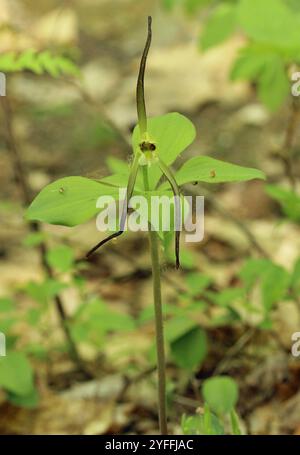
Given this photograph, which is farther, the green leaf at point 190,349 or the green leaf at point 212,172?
the green leaf at point 190,349

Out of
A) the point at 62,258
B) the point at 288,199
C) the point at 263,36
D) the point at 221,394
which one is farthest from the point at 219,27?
the point at 221,394

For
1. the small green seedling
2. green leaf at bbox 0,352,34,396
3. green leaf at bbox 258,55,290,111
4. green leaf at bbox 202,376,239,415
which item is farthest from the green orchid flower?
green leaf at bbox 258,55,290,111

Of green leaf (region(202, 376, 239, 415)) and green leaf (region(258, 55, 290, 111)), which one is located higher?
green leaf (region(258, 55, 290, 111))

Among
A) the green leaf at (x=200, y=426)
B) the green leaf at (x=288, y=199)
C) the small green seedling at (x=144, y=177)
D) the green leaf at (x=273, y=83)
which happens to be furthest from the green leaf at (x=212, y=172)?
the green leaf at (x=273, y=83)

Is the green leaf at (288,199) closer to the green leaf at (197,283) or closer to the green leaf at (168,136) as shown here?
the green leaf at (197,283)

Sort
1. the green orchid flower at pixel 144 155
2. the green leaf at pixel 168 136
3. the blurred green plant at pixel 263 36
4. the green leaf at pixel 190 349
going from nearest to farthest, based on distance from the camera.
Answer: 1. the green orchid flower at pixel 144 155
2. the green leaf at pixel 168 136
3. the blurred green plant at pixel 263 36
4. the green leaf at pixel 190 349

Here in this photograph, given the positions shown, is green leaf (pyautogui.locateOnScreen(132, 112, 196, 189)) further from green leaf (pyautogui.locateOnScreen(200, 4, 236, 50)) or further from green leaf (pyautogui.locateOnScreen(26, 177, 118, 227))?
green leaf (pyautogui.locateOnScreen(200, 4, 236, 50))

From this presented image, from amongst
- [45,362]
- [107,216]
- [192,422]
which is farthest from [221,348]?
[107,216]
